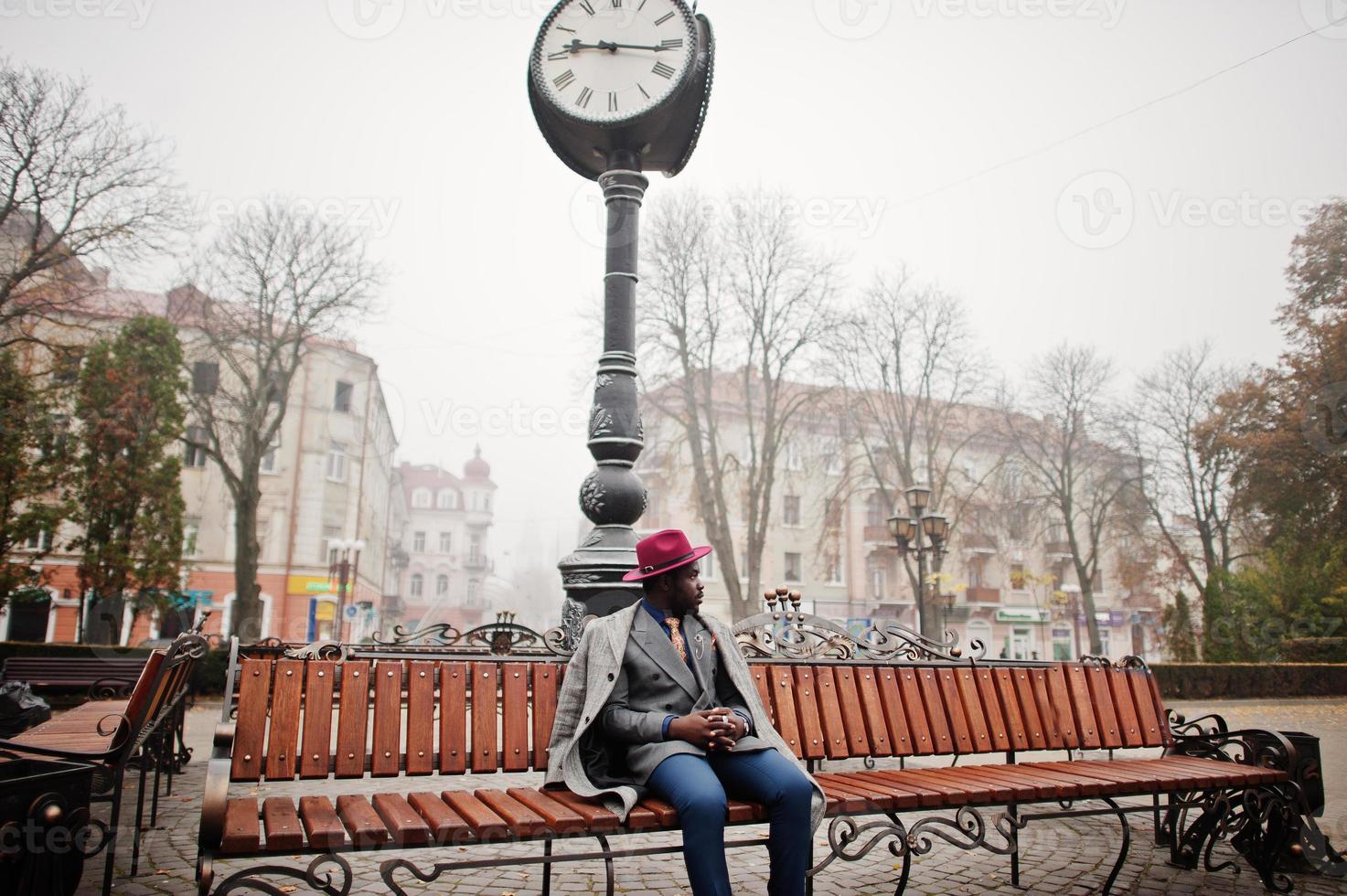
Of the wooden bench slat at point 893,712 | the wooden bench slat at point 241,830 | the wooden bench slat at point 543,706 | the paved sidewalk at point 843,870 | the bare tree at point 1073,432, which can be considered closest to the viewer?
the wooden bench slat at point 241,830

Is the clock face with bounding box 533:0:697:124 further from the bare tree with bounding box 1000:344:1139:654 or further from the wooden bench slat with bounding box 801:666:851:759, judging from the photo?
the bare tree with bounding box 1000:344:1139:654

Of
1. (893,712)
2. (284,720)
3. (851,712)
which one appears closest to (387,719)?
(284,720)

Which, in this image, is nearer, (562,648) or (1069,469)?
(562,648)

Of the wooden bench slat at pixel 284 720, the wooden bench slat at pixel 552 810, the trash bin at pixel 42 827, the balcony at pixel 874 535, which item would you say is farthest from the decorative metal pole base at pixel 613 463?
the balcony at pixel 874 535

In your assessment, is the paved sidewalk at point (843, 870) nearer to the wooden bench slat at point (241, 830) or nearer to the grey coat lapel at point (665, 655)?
the grey coat lapel at point (665, 655)

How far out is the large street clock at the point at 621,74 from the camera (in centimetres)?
639

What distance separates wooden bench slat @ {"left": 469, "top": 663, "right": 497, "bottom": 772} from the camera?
3795 mm

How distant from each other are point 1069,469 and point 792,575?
1539cm

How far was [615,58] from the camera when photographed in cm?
651

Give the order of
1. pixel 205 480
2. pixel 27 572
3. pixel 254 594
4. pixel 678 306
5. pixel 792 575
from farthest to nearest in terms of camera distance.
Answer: pixel 792 575
pixel 205 480
pixel 678 306
pixel 254 594
pixel 27 572

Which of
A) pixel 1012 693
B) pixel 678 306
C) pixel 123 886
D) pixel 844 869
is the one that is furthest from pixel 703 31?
pixel 678 306

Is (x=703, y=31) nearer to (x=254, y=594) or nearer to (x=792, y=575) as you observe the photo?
(x=254, y=594)

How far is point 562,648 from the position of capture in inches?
243

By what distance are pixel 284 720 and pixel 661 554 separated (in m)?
1.55
